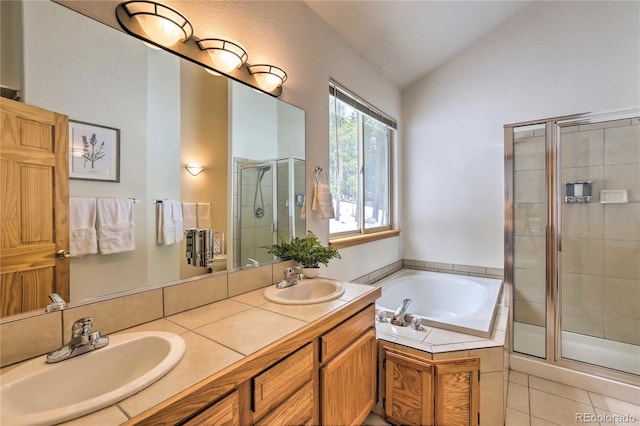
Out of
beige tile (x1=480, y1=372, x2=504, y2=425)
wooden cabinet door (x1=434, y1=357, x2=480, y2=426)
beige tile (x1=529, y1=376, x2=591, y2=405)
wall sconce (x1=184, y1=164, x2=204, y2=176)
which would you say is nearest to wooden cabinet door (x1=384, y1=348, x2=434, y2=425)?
wooden cabinet door (x1=434, y1=357, x2=480, y2=426)

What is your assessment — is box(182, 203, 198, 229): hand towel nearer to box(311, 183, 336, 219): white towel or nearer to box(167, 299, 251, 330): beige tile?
box(167, 299, 251, 330): beige tile

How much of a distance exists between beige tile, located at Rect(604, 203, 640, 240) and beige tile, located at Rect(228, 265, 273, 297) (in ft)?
9.23

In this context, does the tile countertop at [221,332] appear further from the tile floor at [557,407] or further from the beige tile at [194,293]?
the tile floor at [557,407]

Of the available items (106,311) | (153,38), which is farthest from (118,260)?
(153,38)

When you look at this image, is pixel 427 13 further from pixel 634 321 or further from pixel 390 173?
pixel 634 321

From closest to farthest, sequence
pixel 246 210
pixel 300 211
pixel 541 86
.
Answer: pixel 246 210 < pixel 300 211 < pixel 541 86

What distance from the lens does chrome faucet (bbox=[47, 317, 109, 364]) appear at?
0.80 metres

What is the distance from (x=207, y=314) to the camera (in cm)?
119

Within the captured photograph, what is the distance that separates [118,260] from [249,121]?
96 cm

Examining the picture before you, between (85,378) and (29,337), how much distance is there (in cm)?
21

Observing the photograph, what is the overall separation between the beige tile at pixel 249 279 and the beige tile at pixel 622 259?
9.21 feet

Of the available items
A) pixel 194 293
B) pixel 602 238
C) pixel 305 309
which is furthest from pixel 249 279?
pixel 602 238

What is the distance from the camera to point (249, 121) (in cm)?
166

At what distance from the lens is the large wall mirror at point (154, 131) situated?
947mm
